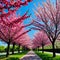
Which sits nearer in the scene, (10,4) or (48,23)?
(10,4)

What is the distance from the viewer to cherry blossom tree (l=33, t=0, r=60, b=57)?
22.0 m

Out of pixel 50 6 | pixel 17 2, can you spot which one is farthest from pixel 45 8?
pixel 17 2

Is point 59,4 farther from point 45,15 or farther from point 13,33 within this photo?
point 13,33

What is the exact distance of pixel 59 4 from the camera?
865 inches

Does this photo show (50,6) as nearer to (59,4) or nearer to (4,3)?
(59,4)

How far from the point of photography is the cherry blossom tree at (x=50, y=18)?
22.0 m

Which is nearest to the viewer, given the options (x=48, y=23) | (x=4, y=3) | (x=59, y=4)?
(x=4, y=3)

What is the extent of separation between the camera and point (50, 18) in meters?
22.4

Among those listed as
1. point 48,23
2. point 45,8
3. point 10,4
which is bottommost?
point 10,4

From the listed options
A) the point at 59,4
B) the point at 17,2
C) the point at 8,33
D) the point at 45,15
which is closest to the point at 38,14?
the point at 45,15

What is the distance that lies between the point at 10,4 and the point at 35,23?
57.3ft

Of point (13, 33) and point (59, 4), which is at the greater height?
point (59, 4)

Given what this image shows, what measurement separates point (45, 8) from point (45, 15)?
2.87ft

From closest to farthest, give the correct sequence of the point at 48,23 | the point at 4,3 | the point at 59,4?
the point at 4,3 < the point at 59,4 < the point at 48,23
